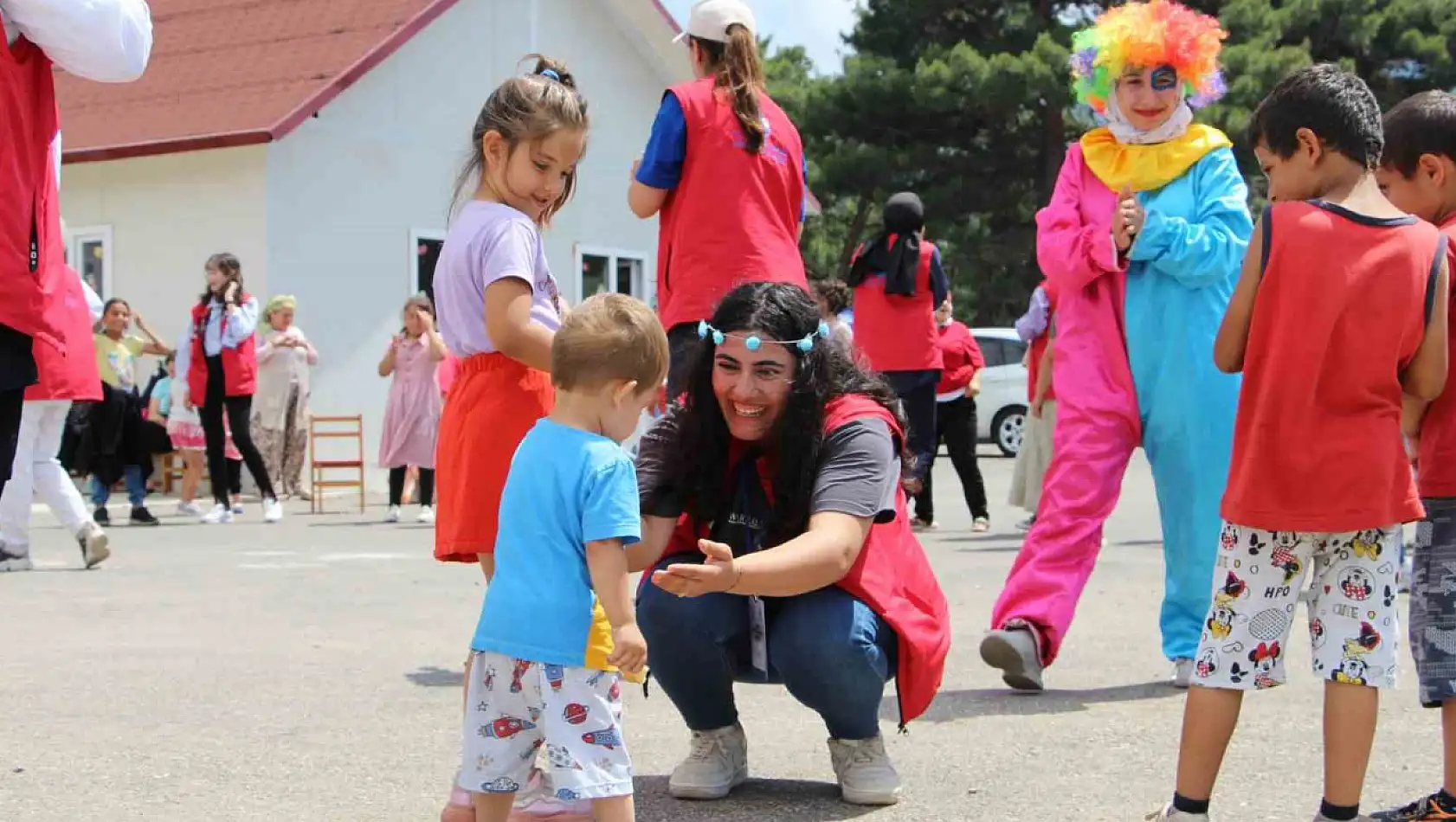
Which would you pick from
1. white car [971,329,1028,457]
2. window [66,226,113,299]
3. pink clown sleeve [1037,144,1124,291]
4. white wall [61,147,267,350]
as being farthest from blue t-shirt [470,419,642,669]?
white car [971,329,1028,457]

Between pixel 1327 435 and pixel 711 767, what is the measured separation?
1.55 metres

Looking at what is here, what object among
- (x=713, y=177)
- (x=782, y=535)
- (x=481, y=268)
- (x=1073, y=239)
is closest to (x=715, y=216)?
(x=713, y=177)

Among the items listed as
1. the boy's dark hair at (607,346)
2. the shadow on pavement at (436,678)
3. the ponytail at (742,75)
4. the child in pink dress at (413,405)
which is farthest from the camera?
the child in pink dress at (413,405)

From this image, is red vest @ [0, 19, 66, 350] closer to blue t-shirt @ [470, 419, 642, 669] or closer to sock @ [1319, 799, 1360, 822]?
blue t-shirt @ [470, 419, 642, 669]

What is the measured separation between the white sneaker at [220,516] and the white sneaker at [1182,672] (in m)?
8.86

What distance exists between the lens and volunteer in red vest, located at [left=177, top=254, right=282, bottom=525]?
12656 millimetres

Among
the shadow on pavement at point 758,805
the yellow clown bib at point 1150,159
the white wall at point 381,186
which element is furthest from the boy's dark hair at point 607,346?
the white wall at point 381,186

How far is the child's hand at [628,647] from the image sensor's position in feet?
10.8

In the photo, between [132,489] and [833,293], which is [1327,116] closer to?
[833,293]

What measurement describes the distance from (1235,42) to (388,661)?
3001 cm

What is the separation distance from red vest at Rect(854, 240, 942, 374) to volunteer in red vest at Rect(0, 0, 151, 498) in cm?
746

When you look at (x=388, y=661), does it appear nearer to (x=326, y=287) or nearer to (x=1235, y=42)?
(x=326, y=287)

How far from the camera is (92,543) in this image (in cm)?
926

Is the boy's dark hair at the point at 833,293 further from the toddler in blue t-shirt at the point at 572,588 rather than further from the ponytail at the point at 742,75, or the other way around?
the toddler in blue t-shirt at the point at 572,588
